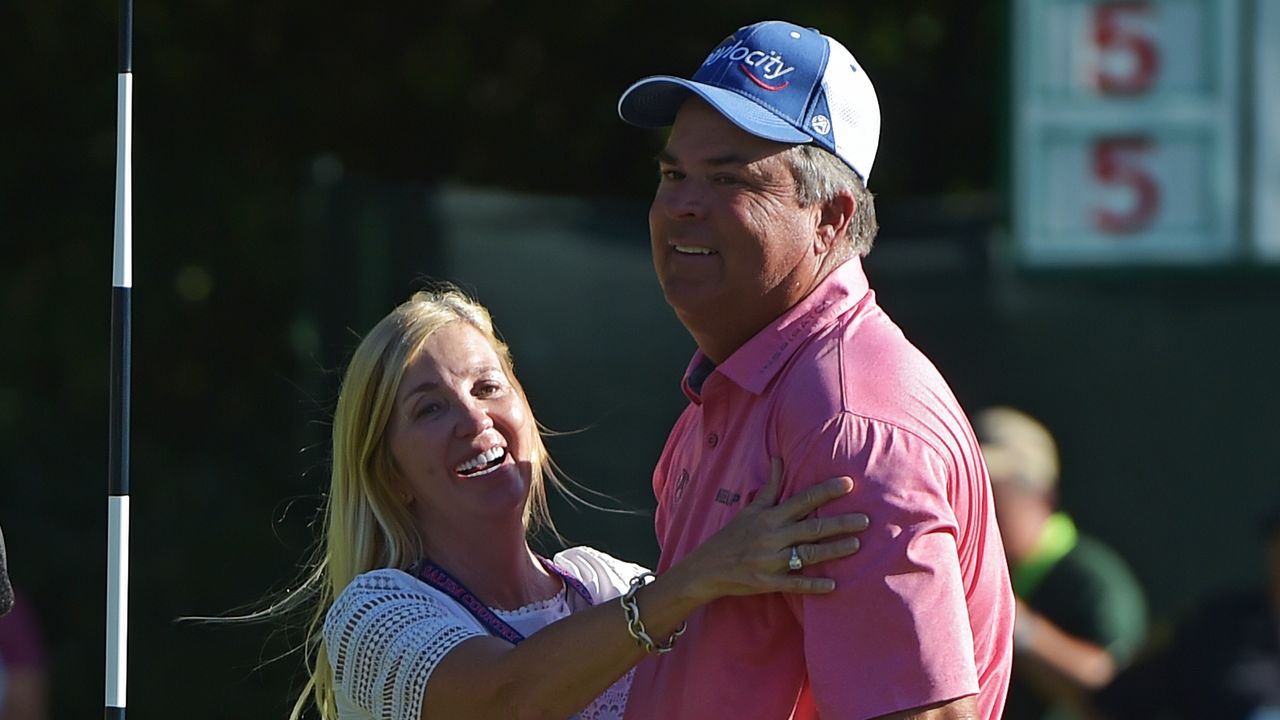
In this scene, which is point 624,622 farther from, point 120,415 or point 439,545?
point 120,415

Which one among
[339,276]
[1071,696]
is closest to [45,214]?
[339,276]

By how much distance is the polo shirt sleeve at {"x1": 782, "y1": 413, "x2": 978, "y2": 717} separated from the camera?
6.97 feet

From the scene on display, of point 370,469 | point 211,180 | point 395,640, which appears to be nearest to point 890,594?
point 395,640

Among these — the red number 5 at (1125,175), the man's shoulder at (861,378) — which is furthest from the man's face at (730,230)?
the red number 5 at (1125,175)

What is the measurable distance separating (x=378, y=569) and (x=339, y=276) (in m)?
3.01

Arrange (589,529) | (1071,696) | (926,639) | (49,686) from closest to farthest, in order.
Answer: (926,639)
(1071,696)
(589,529)
(49,686)

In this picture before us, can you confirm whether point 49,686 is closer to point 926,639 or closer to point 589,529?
point 589,529

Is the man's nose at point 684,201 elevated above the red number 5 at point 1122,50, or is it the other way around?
the red number 5 at point 1122,50

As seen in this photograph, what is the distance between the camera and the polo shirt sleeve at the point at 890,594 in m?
2.12

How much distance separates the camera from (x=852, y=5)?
798 centimetres

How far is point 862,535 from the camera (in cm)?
213

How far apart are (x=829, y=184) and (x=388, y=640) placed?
898 millimetres

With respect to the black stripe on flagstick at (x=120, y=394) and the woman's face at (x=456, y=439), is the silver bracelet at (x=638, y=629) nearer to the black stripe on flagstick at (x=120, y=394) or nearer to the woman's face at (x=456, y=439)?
the woman's face at (x=456, y=439)

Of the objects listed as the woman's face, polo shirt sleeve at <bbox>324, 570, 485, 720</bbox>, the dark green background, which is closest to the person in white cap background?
the dark green background
